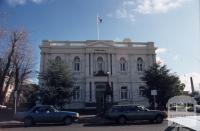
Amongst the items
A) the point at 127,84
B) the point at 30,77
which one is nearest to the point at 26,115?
the point at 30,77

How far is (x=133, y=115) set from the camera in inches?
1056

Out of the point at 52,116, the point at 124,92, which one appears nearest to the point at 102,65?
the point at 124,92

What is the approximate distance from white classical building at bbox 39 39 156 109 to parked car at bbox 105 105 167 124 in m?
21.9

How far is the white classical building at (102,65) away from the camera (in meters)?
49.4

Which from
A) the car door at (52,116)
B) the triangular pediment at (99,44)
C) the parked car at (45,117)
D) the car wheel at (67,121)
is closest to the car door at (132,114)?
the parked car at (45,117)

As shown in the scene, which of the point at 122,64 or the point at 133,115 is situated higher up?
the point at 122,64

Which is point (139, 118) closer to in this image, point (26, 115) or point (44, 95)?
point (26, 115)

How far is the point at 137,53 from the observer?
5222 cm

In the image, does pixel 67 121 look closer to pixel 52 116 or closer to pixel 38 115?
pixel 52 116

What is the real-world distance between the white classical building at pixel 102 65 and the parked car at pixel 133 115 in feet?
71.8

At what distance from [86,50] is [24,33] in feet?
44.0

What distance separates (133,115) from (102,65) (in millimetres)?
24523

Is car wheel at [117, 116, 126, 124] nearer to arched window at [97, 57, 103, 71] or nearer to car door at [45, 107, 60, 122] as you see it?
car door at [45, 107, 60, 122]

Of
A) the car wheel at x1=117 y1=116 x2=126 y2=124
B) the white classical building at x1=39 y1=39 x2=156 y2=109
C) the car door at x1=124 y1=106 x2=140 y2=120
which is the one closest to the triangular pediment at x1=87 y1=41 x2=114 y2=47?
the white classical building at x1=39 y1=39 x2=156 y2=109
